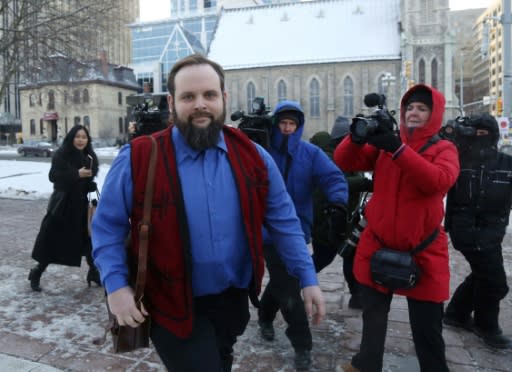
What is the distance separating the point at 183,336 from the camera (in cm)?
190

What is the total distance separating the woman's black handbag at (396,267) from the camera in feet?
8.94

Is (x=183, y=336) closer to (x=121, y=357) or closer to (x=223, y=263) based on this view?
(x=223, y=263)

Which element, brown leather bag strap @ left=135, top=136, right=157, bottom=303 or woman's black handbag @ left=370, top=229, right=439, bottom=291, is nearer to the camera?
brown leather bag strap @ left=135, top=136, right=157, bottom=303

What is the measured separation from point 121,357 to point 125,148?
83.2 inches

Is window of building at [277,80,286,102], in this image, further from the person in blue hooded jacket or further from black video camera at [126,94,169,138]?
the person in blue hooded jacket

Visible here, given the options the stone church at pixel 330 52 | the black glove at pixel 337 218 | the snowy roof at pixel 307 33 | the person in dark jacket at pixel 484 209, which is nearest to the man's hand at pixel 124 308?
the black glove at pixel 337 218

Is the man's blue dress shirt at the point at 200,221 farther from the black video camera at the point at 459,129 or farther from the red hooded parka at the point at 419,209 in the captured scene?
the black video camera at the point at 459,129

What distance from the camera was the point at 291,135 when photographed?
359 centimetres

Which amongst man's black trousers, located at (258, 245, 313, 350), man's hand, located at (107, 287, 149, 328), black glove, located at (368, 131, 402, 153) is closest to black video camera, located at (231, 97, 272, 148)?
man's black trousers, located at (258, 245, 313, 350)

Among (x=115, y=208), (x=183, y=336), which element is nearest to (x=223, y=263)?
(x=183, y=336)

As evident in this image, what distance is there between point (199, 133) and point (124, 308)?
29.0 inches

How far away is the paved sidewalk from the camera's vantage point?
3.42m

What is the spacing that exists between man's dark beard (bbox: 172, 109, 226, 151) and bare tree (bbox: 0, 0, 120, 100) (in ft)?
49.7

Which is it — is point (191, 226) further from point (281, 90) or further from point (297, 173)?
point (281, 90)
